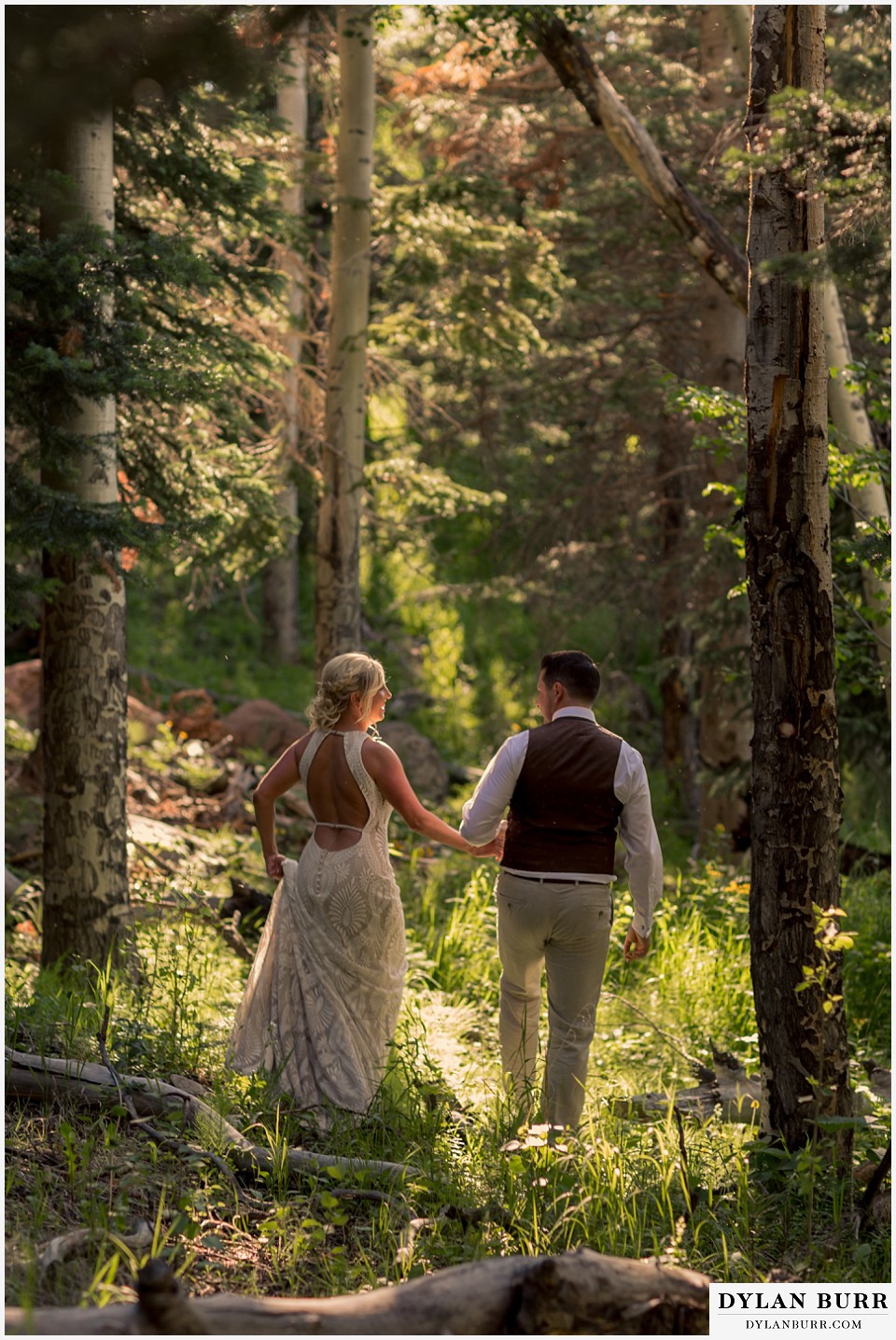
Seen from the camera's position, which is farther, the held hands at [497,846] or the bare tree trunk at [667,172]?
the bare tree trunk at [667,172]

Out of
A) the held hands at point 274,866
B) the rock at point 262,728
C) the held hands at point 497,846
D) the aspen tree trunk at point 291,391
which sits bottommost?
the held hands at point 274,866

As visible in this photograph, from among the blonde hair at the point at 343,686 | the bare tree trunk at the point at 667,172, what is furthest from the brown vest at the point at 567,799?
the bare tree trunk at the point at 667,172

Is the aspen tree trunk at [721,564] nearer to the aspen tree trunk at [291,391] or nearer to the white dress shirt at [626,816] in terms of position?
the aspen tree trunk at [291,391]

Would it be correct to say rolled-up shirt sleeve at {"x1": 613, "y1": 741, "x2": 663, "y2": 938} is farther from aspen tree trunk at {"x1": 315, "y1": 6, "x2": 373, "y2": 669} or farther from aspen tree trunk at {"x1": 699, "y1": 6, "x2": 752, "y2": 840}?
aspen tree trunk at {"x1": 699, "y1": 6, "x2": 752, "y2": 840}

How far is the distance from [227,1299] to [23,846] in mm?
8254

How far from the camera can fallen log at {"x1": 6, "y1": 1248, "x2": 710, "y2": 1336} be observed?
3049mm

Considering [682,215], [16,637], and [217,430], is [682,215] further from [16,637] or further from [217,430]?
[16,637]

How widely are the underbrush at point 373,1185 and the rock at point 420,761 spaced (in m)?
9.26

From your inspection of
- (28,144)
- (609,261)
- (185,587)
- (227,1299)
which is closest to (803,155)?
(227,1299)

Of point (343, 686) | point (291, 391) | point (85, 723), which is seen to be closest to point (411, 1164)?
point (343, 686)

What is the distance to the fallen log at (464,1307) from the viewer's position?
3.05m

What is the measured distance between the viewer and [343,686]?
221 inches

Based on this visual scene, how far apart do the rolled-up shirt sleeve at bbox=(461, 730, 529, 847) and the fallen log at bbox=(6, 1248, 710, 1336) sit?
2110 mm

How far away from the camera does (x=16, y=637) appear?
54.0 feet
